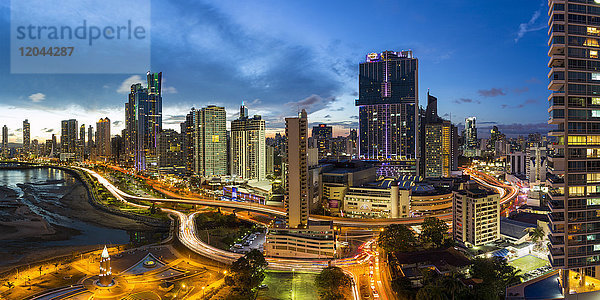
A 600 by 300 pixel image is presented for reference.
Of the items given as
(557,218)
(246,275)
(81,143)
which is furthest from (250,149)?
(81,143)

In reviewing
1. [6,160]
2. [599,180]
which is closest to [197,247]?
[599,180]

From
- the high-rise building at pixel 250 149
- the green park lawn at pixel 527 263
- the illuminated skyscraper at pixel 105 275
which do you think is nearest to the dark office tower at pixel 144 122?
the high-rise building at pixel 250 149

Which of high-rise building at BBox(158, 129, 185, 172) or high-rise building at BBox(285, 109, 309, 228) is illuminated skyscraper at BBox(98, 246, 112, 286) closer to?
high-rise building at BBox(285, 109, 309, 228)

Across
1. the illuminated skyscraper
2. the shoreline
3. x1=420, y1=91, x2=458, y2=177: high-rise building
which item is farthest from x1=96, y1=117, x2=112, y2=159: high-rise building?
the illuminated skyscraper

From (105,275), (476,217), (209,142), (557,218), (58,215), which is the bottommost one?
(58,215)

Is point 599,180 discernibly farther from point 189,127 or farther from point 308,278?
point 189,127

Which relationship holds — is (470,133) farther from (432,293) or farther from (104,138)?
(104,138)
